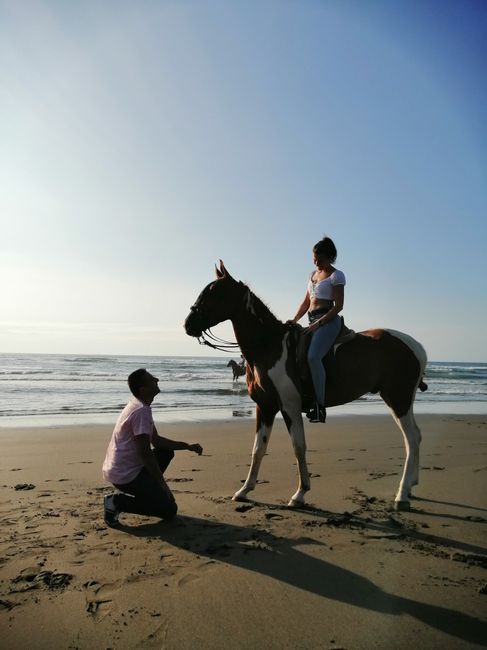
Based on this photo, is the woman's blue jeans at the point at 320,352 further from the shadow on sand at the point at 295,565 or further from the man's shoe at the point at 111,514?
the man's shoe at the point at 111,514

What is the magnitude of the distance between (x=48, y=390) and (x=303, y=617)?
20207 millimetres

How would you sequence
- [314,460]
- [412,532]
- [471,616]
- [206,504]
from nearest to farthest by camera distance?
[471,616] < [412,532] < [206,504] < [314,460]

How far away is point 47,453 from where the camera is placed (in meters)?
7.84

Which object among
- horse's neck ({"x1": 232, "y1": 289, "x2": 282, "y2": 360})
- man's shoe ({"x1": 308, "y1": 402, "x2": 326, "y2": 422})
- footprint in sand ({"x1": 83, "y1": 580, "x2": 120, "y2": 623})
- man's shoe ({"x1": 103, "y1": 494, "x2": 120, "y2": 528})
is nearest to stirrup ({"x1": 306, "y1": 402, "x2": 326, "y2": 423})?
man's shoe ({"x1": 308, "y1": 402, "x2": 326, "y2": 422})

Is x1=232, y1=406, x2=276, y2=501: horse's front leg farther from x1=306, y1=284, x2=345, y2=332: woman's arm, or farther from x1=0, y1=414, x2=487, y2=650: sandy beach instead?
x1=306, y1=284, x2=345, y2=332: woman's arm

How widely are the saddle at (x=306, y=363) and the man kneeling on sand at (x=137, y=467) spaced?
4.93 feet

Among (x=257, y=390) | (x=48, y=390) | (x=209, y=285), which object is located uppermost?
(x=209, y=285)

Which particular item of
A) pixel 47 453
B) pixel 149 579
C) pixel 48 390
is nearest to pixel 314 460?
pixel 47 453

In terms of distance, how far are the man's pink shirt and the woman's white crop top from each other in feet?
7.82

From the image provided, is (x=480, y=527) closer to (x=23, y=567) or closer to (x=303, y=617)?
A: (x=303, y=617)

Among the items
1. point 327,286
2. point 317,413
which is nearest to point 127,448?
point 317,413

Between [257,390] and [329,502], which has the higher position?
[257,390]

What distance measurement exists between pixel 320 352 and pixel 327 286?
2.59ft

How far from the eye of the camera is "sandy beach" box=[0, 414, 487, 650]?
253 cm
